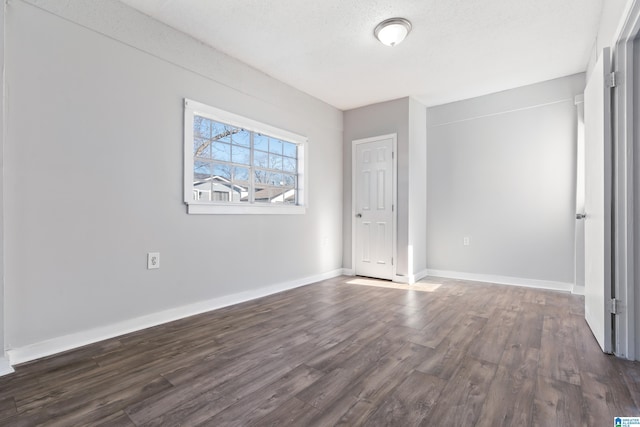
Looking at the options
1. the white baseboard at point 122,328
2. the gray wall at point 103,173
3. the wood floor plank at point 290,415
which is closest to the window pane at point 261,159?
the gray wall at point 103,173

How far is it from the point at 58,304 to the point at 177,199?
1107mm

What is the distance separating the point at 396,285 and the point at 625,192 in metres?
2.55

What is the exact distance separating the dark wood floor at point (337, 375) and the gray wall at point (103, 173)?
334 mm

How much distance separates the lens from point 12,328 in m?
1.88

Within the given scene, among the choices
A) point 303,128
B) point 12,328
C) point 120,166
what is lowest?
point 12,328

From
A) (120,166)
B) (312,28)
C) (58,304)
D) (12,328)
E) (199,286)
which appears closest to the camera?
(12,328)

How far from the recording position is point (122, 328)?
236cm

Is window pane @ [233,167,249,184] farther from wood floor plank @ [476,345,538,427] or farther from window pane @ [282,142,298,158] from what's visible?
wood floor plank @ [476,345,538,427]

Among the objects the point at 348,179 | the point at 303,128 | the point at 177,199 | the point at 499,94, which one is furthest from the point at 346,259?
the point at 499,94

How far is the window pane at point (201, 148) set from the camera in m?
2.95

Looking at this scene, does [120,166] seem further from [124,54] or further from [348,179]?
[348,179]

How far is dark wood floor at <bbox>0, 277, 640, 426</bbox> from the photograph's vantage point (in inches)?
55.4

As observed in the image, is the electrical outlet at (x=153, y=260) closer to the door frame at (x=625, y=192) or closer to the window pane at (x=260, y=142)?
the window pane at (x=260, y=142)

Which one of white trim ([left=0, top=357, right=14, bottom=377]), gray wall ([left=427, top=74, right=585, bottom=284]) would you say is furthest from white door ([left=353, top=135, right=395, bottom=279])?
white trim ([left=0, top=357, right=14, bottom=377])
